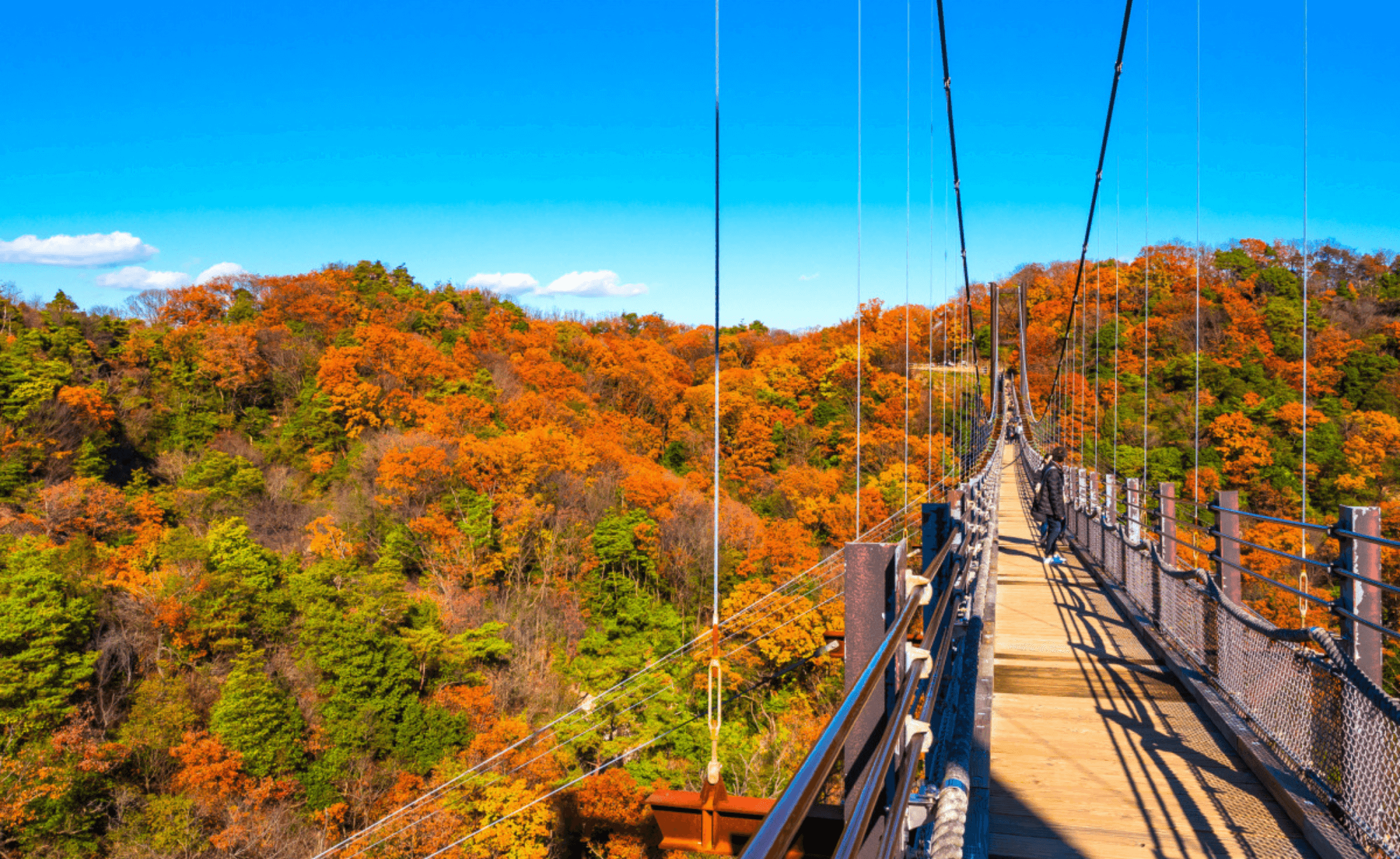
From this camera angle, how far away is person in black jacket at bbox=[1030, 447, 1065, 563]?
8.70m

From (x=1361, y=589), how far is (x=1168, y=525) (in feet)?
10.5

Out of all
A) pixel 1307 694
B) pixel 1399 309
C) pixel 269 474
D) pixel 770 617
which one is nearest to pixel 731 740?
pixel 770 617

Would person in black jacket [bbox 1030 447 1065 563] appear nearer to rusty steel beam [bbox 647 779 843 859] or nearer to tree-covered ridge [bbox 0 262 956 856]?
tree-covered ridge [bbox 0 262 956 856]

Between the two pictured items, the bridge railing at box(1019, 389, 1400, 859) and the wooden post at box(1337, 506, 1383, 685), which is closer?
the bridge railing at box(1019, 389, 1400, 859)

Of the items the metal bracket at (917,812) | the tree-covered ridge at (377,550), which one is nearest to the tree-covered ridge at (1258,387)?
the tree-covered ridge at (377,550)

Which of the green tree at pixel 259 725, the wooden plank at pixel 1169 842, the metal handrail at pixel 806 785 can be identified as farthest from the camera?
the green tree at pixel 259 725

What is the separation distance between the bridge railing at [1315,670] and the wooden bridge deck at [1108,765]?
21cm

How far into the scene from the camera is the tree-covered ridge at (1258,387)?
26.2 metres

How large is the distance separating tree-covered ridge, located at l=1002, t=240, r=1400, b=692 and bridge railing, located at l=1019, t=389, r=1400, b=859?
1089 centimetres

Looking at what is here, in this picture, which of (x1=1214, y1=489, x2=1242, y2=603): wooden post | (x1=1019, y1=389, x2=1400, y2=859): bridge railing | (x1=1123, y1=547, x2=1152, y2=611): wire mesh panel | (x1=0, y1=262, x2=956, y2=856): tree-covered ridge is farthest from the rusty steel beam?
(x1=0, y1=262, x2=956, y2=856): tree-covered ridge

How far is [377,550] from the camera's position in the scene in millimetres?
34312

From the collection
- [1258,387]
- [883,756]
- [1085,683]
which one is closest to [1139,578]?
[1085,683]

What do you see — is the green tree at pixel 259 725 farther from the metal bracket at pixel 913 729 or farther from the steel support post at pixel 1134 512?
the metal bracket at pixel 913 729

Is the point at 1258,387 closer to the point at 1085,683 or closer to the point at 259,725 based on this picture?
the point at 1085,683
